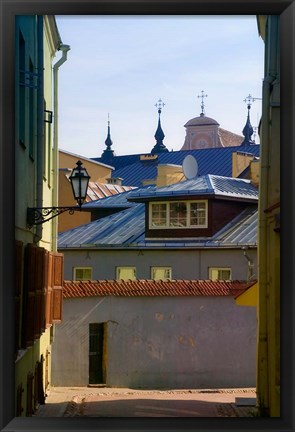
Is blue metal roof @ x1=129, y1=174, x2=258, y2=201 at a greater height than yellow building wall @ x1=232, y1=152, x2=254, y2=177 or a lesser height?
lesser

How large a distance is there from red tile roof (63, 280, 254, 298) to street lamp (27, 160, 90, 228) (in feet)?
1.77

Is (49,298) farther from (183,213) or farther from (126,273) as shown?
(183,213)

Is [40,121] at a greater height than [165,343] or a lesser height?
greater

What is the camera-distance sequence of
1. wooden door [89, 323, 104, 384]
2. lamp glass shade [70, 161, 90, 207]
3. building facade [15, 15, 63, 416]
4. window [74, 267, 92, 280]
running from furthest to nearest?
wooden door [89, 323, 104, 384], window [74, 267, 92, 280], lamp glass shade [70, 161, 90, 207], building facade [15, 15, 63, 416]

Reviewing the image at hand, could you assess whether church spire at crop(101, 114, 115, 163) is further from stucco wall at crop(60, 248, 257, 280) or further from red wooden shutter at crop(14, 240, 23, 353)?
red wooden shutter at crop(14, 240, 23, 353)

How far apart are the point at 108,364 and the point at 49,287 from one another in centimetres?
72

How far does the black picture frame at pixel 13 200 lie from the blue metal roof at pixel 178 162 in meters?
0.83

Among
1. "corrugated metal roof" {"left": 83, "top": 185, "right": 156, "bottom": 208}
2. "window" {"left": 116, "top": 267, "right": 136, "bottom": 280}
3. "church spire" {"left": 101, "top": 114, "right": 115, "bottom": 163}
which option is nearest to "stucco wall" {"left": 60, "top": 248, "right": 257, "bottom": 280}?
"window" {"left": 116, "top": 267, "right": 136, "bottom": 280}

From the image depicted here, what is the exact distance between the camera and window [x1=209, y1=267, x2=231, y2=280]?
5.52 m

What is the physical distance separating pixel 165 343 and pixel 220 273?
21.2 inches

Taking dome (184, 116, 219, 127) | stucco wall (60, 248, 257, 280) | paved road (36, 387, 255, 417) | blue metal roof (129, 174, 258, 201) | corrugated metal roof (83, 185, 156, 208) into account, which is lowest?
paved road (36, 387, 255, 417)

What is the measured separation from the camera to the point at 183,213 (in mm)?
5438

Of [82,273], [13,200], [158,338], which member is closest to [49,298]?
[82,273]

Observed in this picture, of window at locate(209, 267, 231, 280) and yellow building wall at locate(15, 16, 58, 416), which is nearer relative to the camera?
yellow building wall at locate(15, 16, 58, 416)
